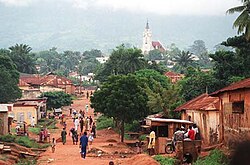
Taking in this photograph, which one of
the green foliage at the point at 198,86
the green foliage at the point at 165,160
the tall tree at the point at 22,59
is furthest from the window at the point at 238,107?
the tall tree at the point at 22,59

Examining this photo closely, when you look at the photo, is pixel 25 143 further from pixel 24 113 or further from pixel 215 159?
pixel 24 113

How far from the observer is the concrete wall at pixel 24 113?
39.2 meters

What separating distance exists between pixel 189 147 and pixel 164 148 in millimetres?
4331

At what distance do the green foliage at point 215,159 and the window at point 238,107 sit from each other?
1.33 m

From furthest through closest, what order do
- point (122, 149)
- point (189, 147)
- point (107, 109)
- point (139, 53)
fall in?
point (139, 53)
point (107, 109)
point (122, 149)
point (189, 147)

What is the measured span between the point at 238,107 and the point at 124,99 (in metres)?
14.0

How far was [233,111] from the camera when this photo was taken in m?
15.1

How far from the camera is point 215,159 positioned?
48.9 ft

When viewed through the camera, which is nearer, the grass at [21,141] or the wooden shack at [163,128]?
the wooden shack at [163,128]

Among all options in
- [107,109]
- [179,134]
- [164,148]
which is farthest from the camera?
[107,109]

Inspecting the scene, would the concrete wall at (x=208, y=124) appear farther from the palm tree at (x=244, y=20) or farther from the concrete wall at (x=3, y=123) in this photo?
the concrete wall at (x=3, y=123)

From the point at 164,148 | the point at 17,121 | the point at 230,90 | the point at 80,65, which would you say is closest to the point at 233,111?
the point at 230,90

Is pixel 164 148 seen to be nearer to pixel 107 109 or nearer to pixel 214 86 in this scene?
pixel 107 109

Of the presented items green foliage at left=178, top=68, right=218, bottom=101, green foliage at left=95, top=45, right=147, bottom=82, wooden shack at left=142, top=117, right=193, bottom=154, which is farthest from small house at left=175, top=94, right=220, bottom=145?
green foliage at left=95, top=45, right=147, bottom=82
